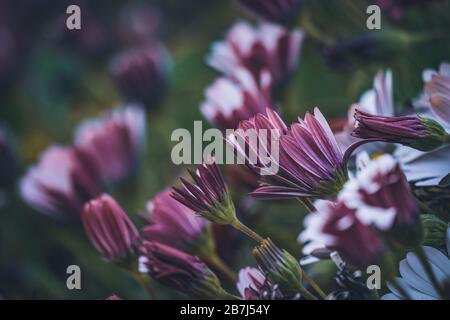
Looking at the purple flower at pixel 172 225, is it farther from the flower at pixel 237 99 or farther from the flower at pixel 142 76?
the flower at pixel 142 76

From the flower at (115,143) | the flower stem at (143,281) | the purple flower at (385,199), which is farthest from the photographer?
the flower at (115,143)

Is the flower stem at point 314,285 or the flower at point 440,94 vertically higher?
the flower at point 440,94

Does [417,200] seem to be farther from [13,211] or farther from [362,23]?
[13,211]

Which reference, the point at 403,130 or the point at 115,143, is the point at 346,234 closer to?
the point at 403,130

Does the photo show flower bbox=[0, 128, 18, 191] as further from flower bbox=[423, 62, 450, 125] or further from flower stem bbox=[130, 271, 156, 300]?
flower bbox=[423, 62, 450, 125]

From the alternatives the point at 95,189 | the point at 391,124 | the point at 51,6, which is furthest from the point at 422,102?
Result: the point at 51,6

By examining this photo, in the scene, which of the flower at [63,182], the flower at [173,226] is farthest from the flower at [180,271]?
the flower at [63,182]
